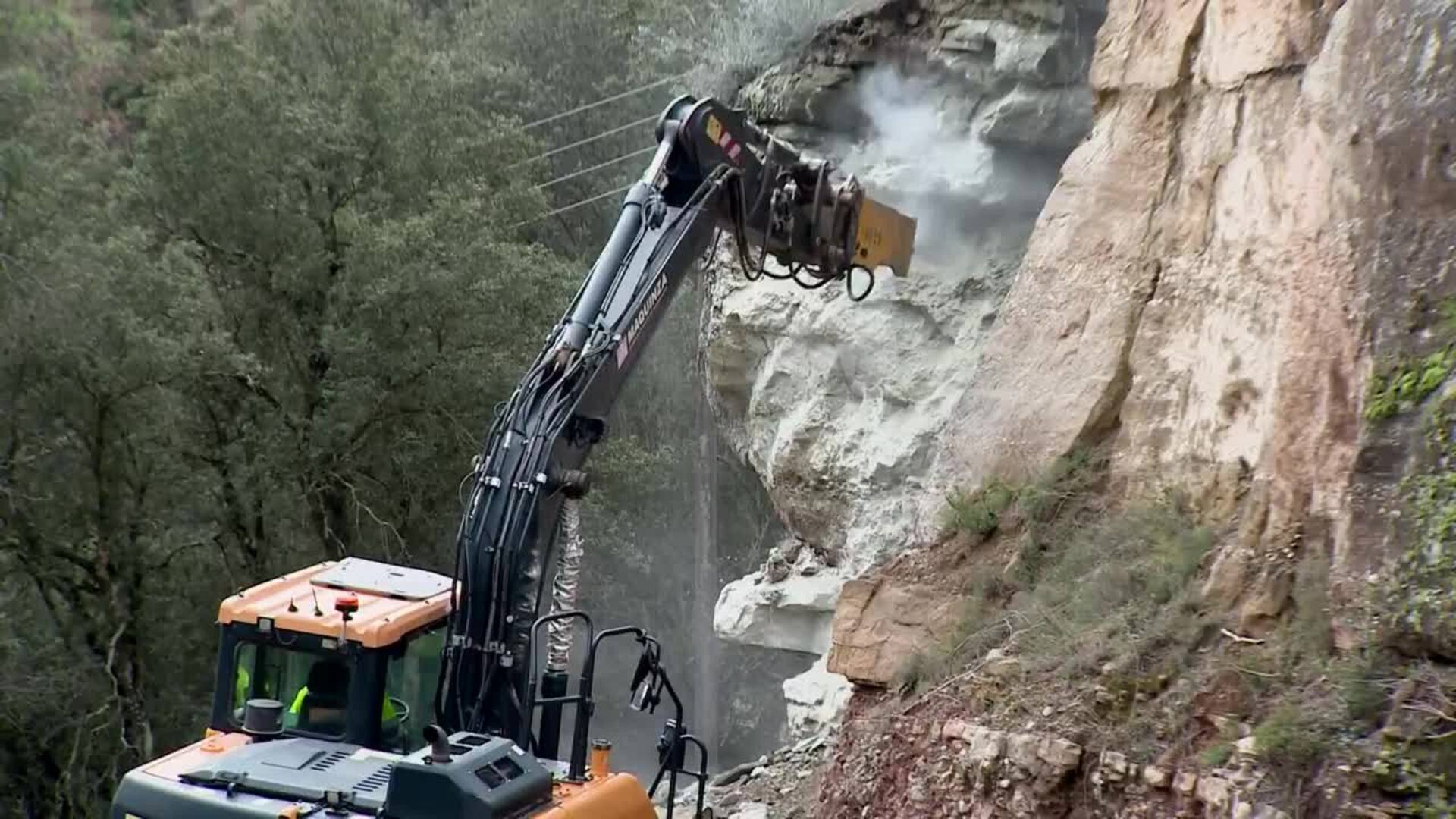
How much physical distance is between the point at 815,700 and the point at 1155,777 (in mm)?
6897

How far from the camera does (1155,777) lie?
Result: 6.63m

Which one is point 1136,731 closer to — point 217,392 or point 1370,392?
point 1370,392

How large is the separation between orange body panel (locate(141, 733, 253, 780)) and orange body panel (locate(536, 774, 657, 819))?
181 centimetres

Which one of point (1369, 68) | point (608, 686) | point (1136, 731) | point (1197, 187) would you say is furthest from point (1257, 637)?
point (608, 686)

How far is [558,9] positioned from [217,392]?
13.8 meters

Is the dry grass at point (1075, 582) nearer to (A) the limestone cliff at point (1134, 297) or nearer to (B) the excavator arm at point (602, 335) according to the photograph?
(A) the limestone cliff at point (1134, 297)

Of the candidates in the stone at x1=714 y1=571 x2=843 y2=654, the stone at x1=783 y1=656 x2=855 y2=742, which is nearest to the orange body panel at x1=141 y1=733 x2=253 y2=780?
the stone at x1=783 y1=656 x2=855 y2=742

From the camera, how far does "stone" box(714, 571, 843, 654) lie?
46.6 ft

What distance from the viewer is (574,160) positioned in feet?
95.7

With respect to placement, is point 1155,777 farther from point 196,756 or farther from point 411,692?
point 196,756

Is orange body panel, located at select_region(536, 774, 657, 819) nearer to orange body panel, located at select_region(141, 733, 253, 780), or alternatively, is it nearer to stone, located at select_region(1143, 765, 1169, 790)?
orange body panel, located at select_region(141, 733, 253, 780)

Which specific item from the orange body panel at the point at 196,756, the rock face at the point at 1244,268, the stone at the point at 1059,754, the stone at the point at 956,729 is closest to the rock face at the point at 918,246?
the rock face at the point at 1244,268

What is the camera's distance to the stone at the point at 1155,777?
6.61 meters

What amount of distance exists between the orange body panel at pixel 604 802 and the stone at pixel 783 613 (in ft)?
20.2
